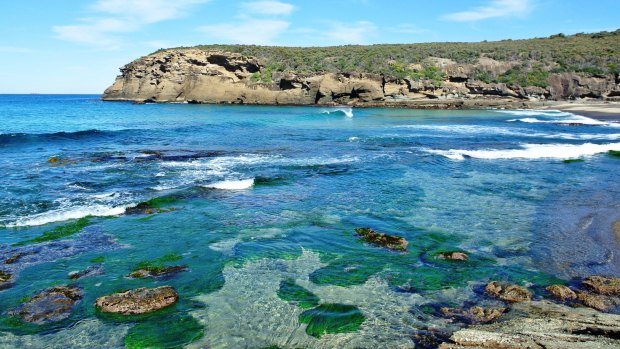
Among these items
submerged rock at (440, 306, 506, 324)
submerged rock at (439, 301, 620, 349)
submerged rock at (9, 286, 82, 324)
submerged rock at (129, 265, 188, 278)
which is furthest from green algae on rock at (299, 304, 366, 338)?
submerged rock at (9, 286, 82, 324)

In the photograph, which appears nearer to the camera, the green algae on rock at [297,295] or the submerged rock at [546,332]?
the submerged rock at [546,332]

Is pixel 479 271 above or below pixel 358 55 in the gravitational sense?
below

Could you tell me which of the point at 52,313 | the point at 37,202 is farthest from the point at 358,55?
the point at 52,313

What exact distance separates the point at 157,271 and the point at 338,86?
2491 inches

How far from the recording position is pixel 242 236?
1166 cm

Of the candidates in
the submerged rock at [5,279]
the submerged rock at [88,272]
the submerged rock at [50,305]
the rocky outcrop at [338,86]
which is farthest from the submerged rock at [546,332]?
the rocky outcrop at [338,86]

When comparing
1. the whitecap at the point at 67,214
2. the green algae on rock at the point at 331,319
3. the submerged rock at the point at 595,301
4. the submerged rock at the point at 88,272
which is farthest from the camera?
the whitecap at the point at 67,214

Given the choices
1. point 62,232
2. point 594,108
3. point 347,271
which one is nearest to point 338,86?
point 594,108

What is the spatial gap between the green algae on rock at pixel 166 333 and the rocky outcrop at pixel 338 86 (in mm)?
63972

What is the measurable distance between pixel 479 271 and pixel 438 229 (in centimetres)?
285

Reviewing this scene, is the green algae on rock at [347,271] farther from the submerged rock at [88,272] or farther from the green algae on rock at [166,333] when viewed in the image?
the submerged rock at [88,272]

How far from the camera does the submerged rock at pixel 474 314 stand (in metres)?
7.28

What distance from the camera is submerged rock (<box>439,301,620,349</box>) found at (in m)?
6.02

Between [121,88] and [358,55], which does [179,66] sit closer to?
[121,88]
